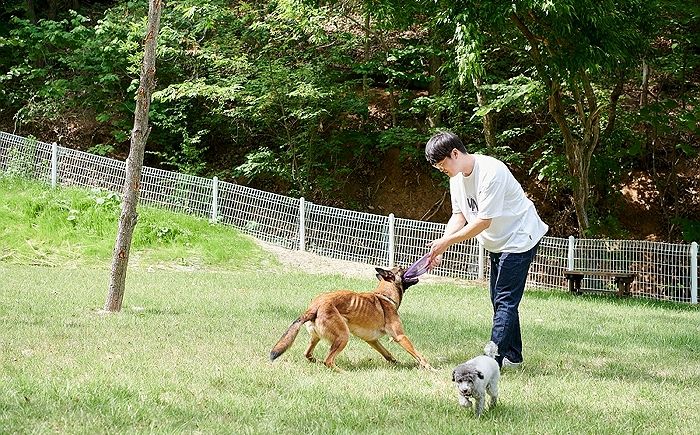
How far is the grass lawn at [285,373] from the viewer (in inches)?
167

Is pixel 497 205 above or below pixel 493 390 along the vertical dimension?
above

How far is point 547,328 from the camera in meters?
8.74

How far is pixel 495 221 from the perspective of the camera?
568 centimetres

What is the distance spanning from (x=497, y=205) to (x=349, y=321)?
4.43ft

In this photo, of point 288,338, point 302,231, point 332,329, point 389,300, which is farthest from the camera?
point 302,231

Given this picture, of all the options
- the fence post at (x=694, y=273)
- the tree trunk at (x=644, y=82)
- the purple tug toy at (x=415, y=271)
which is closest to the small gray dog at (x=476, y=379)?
the purple tug toy at (x=415, y=271)

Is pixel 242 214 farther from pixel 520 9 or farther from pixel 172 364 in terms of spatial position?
pixel 172 364

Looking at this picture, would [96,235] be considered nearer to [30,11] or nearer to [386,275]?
[386,275]

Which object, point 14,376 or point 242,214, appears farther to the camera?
point 242,214

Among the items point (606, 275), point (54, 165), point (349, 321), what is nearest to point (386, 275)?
point (349, 321)

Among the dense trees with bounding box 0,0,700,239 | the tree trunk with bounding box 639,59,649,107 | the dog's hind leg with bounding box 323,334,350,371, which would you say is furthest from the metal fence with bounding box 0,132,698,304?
the dog's hind leg with bounding box 323,334,350,371

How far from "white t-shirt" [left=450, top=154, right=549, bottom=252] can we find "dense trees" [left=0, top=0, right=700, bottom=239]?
31.8 ft

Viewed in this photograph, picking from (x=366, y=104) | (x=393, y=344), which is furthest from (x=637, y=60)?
(x=393, y=344)

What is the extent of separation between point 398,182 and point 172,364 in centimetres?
1664
